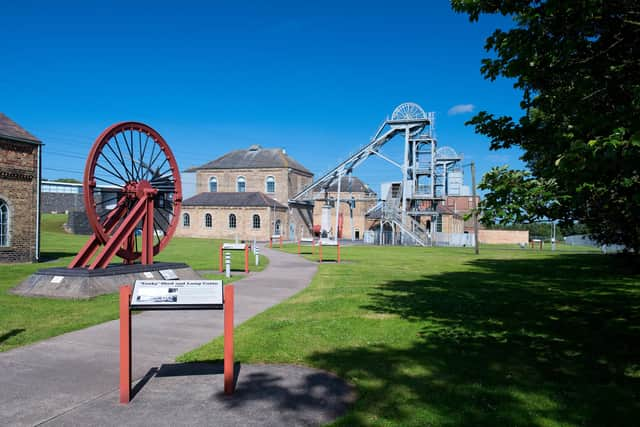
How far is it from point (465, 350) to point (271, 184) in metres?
55.8

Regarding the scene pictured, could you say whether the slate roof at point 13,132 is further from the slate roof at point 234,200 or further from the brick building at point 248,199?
the slate roof at point 234,200

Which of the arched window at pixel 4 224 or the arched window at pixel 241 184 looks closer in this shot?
the arched window at pixel 4 224

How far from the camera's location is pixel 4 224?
71.3ft

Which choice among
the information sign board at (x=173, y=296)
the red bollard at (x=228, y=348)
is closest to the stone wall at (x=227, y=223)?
the red bollard at (x=228, y=348)

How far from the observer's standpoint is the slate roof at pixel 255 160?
6308 cm

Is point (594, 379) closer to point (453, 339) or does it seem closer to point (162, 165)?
point (453, 339)

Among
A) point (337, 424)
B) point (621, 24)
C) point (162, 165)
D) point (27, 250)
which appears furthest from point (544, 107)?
point (27, 250)

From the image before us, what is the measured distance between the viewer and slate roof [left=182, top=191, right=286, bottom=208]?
55.5 m

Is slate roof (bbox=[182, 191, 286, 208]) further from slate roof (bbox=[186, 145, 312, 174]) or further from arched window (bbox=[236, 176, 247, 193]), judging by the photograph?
slate roof (bbox=[186, 145, 312, 174])

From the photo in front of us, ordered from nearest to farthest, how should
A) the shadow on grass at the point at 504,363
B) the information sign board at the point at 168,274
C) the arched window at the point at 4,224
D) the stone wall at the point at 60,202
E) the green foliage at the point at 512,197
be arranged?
the shadow on grass at the point at 504,363, the green foliage at the point at 512,197, the information sign board at the point at 168,274, the arched window at the point at 4,224, the stone wall at the point at 60,202

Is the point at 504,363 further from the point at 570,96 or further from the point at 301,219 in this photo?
the point at 301,219

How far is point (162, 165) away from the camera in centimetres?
1725

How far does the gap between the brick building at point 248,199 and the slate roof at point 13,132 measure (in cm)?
3258

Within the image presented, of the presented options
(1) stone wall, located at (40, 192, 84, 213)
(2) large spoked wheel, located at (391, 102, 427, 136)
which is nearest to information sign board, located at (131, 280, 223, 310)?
(2) large spoked wheel, located at (391, 102, 427, 136)
